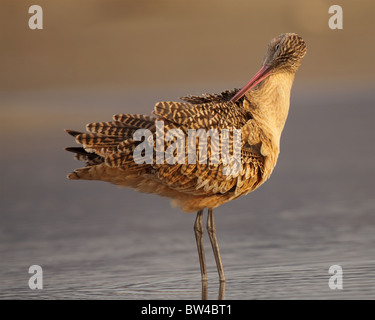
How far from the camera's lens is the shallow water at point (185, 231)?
9547mm

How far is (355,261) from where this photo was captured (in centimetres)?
1028

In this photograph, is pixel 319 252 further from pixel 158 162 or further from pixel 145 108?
pixel 145 108

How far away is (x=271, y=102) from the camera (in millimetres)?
10297

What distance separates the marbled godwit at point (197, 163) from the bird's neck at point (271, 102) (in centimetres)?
1

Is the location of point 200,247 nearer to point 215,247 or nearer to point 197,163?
point 215,247

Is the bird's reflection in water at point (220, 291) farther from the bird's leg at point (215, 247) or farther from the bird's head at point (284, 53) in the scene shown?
the bird's head at point (284, 53)

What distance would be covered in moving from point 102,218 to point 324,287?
5273 millimetres

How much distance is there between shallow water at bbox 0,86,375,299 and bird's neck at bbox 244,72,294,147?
4.83 ft

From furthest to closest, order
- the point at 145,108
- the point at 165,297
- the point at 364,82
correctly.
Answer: the point at 364,82, the point at 145,108, the point at 165,297

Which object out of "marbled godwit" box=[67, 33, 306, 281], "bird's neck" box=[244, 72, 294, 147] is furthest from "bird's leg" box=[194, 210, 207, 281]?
"bird's neck" box=[244, 72, 294, 147]

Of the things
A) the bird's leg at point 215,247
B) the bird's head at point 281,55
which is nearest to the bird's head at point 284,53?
the bird's head at point 281,55

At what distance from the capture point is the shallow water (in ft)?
31.3

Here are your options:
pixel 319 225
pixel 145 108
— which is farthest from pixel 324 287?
pixel 145 108

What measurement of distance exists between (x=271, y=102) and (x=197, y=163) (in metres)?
1.19
